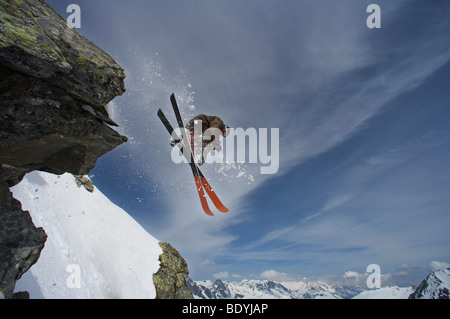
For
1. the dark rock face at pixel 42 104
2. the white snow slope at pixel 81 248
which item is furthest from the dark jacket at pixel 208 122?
the white snow slope at pixel 81 248

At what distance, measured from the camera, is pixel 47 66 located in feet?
17.9

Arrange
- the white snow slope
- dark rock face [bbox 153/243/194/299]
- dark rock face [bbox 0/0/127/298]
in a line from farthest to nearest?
dark rock face [bbox 153/243/194/299], the white snow slope, dark rock face [bbox 0/0/127/298]

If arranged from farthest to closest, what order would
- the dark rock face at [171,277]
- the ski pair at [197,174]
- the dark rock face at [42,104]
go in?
1. the dark rock face at [171,277]
2. the ski pair at [197,174]
3. the dark rock face at [42,104]

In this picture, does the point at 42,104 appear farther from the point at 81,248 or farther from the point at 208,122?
the point at 81,248

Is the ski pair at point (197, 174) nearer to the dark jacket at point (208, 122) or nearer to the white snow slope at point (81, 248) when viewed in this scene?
the dark jacket at point (208, 122)

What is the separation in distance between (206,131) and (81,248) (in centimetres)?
1445

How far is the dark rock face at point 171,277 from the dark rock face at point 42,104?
11.2m

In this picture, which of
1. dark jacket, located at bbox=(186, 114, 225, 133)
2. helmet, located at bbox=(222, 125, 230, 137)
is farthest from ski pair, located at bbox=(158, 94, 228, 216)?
helmet, located at bbox=(222, 125, 230, 137)

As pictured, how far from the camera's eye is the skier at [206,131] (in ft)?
46.4

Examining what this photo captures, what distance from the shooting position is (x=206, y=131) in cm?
1430

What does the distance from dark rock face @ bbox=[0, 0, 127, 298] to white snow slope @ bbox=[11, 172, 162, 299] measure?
16.0 feet

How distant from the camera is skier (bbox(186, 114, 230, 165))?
46.4ft

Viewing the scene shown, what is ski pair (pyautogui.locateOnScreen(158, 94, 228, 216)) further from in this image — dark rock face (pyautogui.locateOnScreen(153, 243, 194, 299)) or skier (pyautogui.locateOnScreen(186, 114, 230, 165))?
dark rock face (pyautogui.locateOnScreen(153, 243, 194, 299))
